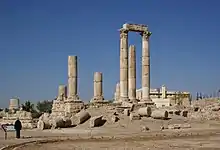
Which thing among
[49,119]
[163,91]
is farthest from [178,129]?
[163,91]

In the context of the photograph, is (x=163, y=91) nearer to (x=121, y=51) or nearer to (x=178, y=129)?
(x=121, y=51)

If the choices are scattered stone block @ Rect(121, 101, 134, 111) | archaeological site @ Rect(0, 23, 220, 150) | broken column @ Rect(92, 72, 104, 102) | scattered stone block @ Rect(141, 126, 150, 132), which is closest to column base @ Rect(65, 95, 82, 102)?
archaeological site @ Rect(0, 23, 220, 150)

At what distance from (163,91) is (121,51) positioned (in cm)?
4061

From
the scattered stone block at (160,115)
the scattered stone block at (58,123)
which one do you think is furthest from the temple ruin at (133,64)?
the scattered stone block at (58,123)

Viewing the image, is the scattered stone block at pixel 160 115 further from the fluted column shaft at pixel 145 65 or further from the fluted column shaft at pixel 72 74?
the fluted column shaft at pixel 72 74

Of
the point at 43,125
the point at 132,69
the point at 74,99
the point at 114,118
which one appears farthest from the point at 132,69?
the point at 43,125

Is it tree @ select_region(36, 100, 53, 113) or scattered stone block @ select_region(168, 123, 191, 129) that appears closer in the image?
scattered stone block @ select_region(168, 123, 191, 129)

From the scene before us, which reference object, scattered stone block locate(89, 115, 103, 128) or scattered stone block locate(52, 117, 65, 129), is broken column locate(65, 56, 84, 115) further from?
scattered stone block locate(52, 117, 65, 129)

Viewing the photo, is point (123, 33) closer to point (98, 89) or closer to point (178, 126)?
point (98, 89)

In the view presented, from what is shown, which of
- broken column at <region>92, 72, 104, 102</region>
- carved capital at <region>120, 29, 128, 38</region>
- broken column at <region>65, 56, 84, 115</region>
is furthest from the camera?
carved capital at <region>120, 29, 128, 38</region>

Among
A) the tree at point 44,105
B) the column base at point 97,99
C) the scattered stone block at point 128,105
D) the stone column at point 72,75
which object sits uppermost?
the stone column at point 72,75

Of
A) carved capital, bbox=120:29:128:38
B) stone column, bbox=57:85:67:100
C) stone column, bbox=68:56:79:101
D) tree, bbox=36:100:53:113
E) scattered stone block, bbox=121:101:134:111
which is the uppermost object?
carved capital, bbox=120:29:128:38

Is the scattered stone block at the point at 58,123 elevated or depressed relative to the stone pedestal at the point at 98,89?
depressed

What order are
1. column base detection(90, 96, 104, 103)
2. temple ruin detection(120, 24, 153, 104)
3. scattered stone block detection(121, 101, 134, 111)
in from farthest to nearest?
temple ruin detection(120, 24, 153, 104) → column base detection(90, 96, 104, 103) → scattered stone block detection(121, 101, 134, 111)
